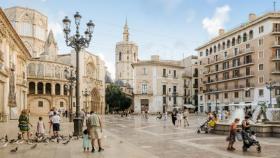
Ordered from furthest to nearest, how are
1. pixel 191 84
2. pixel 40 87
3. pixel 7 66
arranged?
1. pixel 191 84
2. pixel 40 87
3. pixel 7 66

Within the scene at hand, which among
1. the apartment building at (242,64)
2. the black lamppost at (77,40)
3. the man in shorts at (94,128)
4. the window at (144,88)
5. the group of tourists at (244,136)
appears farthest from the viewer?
the window at (144,88)

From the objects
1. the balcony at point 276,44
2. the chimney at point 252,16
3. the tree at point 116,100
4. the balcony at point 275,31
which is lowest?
the tree at point 116,100

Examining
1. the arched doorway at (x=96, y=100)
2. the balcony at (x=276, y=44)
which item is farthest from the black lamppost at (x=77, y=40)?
the arched doorway at (x=96, y=100)

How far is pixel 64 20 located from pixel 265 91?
45583 millimetres

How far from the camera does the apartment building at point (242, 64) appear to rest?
5734cm

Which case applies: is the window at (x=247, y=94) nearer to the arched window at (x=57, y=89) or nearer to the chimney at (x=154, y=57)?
the chimney at (x=154, y=57)

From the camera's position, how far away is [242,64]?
6388cm

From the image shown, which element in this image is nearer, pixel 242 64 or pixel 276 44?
pixel 276 44

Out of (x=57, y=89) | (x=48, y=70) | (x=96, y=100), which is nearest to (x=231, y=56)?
(x=57, y=89)

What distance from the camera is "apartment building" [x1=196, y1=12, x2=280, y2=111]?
188 feet

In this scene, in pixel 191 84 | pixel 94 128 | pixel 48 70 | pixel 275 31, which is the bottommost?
pixel 94 128

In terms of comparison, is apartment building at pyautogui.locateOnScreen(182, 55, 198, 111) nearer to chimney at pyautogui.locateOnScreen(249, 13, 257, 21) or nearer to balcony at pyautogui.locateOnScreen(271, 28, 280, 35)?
chimney at pyautogui.locateOnScreen(249, 13, 257, 21)

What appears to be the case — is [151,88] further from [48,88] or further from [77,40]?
[77,40]

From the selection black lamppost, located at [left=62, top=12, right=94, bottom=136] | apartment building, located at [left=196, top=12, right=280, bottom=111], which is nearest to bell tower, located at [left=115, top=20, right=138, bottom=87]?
apartment building, located at [left=196, top=12, right=280, bottom=111]
